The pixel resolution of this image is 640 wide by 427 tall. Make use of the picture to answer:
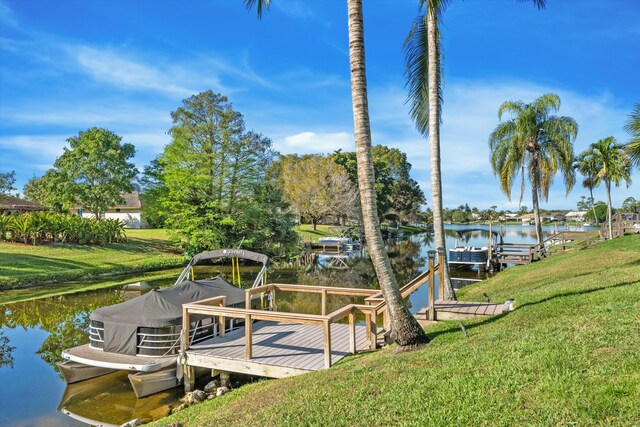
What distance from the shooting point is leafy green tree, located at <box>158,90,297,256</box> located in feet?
104

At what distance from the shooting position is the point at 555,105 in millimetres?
26391

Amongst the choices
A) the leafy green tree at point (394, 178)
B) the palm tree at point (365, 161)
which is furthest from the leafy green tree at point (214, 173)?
the leafy green tree at point (394, 178)

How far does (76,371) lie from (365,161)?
27.4 feet

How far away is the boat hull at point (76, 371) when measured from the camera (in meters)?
9.88

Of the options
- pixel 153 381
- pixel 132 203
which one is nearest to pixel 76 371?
pixel 153 381

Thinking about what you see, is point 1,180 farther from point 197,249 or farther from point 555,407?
point 555,407

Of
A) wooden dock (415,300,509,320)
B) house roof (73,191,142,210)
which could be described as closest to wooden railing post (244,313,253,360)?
wooden dock (415,300,509,320)

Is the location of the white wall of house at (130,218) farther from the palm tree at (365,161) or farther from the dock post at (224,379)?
the palm tree at (365,161)

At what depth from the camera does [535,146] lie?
2700cm

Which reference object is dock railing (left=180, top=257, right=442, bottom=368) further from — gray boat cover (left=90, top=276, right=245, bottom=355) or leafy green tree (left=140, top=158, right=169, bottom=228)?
leafy green tree (left=140, top=158, right=169, bottom=228)

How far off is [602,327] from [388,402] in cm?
344

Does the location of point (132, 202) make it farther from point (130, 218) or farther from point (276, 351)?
point (276, 351)

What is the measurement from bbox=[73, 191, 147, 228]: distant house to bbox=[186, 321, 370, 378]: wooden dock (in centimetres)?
5029

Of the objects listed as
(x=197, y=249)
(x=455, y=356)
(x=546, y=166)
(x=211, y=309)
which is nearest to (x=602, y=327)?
(x=455, y=356)
